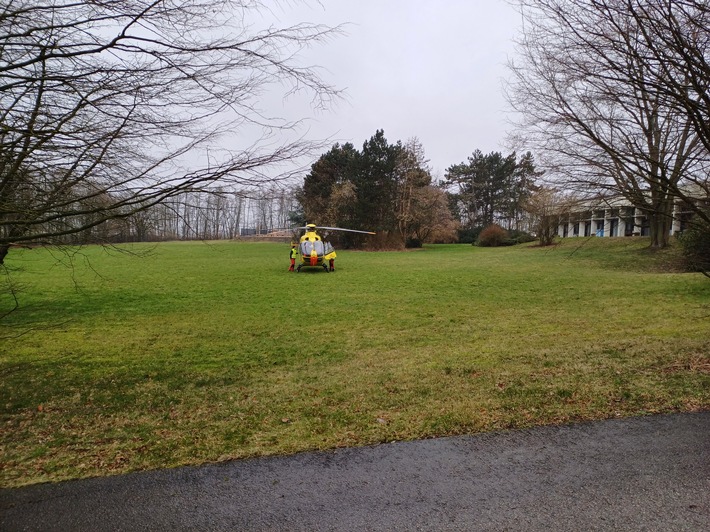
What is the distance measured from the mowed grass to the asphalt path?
0.29 m

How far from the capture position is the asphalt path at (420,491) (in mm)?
2348

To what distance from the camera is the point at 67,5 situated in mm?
2822

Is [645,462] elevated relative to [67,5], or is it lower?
lower

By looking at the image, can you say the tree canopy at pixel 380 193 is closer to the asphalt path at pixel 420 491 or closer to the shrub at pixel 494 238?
the shrub at pixel 494 238

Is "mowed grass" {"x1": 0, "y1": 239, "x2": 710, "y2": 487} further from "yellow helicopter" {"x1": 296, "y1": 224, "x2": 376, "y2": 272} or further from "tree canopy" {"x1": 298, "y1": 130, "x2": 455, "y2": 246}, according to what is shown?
"tree canopy" {"x1": 298, "y1": 130, "x2": 455, "y2": 246}

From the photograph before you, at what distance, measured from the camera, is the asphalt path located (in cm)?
235

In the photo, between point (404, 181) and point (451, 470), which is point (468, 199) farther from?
point (451, 470)

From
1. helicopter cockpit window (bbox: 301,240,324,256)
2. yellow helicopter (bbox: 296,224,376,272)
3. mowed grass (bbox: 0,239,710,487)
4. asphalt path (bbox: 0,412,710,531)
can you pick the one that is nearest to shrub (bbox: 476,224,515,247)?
yellow helicopter (bbox: 296,224,376,272)

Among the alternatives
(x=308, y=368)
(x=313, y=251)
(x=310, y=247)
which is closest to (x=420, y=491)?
(x=308, y=368)

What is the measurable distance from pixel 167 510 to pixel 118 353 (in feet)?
17.7

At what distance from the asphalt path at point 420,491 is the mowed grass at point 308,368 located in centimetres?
29

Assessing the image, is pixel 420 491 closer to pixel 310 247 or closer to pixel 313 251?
pixel 313 251

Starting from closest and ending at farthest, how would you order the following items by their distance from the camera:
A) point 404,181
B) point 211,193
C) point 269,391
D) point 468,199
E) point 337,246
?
point 211,193
point 269,391
point 404,181
point 337,246
point 468,199

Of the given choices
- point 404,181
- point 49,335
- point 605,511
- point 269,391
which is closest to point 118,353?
point 49,335
